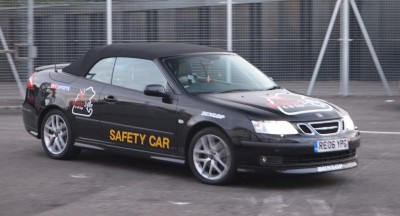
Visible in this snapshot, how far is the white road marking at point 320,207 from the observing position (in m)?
7.33

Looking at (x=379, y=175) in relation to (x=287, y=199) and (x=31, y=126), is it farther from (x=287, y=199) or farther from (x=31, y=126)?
(x=31, y=126)

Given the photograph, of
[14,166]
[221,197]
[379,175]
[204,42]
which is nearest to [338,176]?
[379,175]

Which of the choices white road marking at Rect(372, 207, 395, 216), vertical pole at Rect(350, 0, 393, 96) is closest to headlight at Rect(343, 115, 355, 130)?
white road marking at Rect(372, 207, 395, 216)

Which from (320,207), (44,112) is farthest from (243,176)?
(44,112)

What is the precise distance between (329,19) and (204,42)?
2.98 meters

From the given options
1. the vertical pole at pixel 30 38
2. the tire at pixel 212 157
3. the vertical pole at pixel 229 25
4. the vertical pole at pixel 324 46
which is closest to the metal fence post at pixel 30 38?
the vertical pole at pixel 30 38

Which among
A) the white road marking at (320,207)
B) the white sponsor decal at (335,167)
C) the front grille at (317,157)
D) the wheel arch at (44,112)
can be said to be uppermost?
the wheel arch at (44,112)

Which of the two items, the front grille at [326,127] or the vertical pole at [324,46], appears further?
the vertical pole at [324,46]

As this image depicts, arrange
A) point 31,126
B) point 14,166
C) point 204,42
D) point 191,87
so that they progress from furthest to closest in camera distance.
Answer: point 204,42, point 31,126, point 14,166, point 191,87

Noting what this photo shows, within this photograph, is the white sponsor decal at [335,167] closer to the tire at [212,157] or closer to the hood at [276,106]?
the hood at [276,106]

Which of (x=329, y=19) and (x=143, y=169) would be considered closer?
(x=143, y=169)

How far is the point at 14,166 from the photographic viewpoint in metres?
9.81

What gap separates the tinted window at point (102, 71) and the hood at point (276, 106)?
146 centimetres

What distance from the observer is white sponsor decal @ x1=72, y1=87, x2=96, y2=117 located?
974 cm
